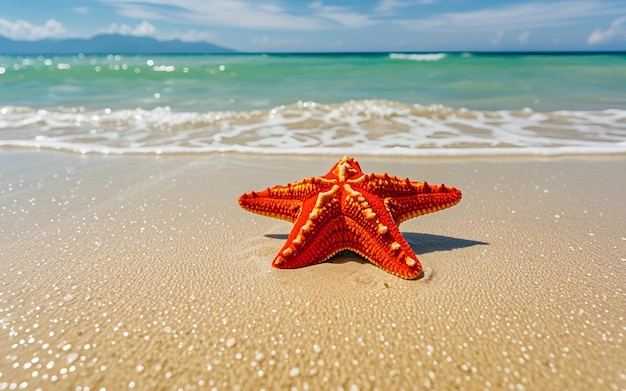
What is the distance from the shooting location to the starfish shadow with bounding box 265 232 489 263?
10.1ft

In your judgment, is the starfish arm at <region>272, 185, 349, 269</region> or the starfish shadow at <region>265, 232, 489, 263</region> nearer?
the starfish arm at <region>272, 185, 349, 269</region>

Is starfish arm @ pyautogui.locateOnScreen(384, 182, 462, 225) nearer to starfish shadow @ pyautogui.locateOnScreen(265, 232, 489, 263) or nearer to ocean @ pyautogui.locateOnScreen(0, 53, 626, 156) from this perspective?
starfish shadow @ pyautogui.locateOnScreen(265, 232, 489, 263)

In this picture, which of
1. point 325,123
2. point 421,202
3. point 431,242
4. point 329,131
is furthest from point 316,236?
point 325,123

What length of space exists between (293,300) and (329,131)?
18.1 ft

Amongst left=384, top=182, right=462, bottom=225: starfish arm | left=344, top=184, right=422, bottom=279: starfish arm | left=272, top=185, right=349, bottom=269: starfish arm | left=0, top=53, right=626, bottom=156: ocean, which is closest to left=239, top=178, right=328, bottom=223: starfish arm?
left=272, top=185, right=349, bottom=269: starfish arm

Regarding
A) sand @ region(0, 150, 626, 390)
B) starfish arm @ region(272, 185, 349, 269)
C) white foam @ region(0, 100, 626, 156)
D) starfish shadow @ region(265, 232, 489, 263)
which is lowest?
sand @ region(0, 150, 626, 390)

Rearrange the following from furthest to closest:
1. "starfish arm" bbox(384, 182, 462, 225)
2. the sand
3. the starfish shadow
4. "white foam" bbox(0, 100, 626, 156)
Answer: "white foam" bbox(0, 100, 626, 156) < the starfish shadow < "starfish arm" bbox(384, 182, 462, 225) < the sand

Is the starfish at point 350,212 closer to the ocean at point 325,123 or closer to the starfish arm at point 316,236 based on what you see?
the starfish arm at point 316,236

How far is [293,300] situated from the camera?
7.82ft

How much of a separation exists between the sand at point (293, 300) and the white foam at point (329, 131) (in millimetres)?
2093

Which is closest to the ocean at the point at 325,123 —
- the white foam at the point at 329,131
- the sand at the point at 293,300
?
the white foam at the point at 329,131

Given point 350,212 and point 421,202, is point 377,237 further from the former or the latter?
point 421,202

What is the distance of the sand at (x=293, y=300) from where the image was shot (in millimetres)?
1886

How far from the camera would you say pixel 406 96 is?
43.1 ft
